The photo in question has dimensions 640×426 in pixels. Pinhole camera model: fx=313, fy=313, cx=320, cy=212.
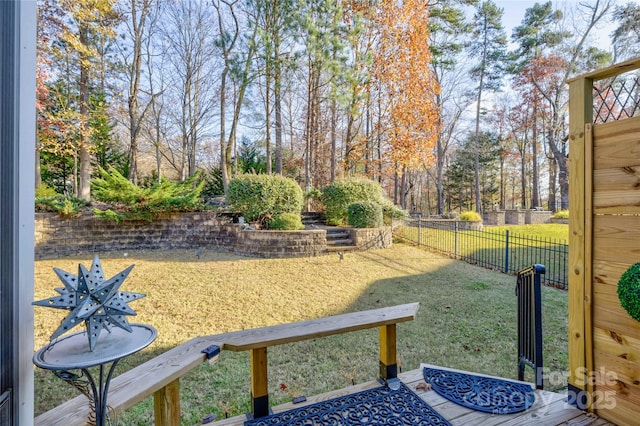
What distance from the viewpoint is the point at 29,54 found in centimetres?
111

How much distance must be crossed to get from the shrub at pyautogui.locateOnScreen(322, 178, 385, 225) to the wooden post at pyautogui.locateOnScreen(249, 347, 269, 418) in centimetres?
663

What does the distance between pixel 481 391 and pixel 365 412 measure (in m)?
0.80

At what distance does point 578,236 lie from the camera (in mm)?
1895

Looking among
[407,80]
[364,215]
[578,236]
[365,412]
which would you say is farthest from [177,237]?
[407,80]

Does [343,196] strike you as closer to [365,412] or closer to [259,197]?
[259,197]

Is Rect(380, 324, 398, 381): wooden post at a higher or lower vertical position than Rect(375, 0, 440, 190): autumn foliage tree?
lower

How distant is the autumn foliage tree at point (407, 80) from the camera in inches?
383

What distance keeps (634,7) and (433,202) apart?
1463 cm

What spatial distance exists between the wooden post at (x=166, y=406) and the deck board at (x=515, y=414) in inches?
14.1

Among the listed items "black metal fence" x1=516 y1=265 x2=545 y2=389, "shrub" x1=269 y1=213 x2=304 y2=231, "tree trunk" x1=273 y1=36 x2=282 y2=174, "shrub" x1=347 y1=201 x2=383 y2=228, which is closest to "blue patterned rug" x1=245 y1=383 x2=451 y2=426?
"black metal fence" x1=516 y1=265 x2=545 y2=389

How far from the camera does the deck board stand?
1.74m

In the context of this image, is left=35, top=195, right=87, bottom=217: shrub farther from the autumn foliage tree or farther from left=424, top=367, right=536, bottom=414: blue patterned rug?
the autumn foliage tree

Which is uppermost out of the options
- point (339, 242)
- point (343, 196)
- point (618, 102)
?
point (618, 102)

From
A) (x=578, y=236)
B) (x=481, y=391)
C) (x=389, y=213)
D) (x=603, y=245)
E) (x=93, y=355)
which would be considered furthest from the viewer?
(x=389, y=213)
